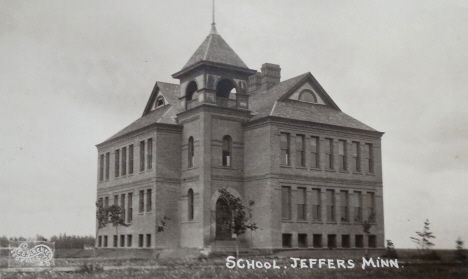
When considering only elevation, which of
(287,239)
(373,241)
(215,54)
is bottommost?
(373,241)

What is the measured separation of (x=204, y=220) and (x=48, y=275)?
16.4 meters

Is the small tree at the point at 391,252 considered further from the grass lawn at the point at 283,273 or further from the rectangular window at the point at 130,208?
the rectangular window at the point at 130,208

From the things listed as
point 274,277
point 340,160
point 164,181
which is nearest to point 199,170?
point 164,181

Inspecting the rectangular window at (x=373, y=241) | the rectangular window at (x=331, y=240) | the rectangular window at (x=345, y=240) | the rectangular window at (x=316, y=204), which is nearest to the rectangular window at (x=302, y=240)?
the rectangular window at (x=316, y=204)

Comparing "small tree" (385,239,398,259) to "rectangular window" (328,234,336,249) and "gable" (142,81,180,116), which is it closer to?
"rectangular window" (328,234,336,249)

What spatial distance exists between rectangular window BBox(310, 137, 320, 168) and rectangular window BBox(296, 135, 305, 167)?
2.05ft

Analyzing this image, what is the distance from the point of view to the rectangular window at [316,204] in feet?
132

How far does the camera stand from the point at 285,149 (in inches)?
1551

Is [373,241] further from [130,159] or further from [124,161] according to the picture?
[124,161]

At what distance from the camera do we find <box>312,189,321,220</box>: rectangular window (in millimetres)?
40250

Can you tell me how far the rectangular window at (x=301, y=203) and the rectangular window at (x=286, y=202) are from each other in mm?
736

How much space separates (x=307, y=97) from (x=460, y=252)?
725 inches

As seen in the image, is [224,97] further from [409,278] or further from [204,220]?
[409,278]

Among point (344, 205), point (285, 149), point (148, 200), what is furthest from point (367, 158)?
point (148, 200)
